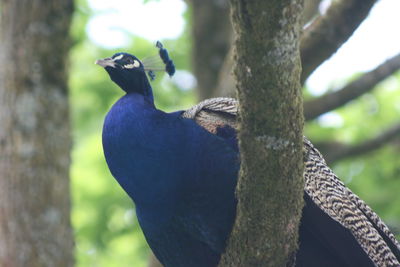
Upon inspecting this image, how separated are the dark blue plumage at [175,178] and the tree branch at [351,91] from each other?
2.24m

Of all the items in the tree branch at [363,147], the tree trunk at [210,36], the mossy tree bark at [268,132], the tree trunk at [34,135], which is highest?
the tree trunk at [210,36]

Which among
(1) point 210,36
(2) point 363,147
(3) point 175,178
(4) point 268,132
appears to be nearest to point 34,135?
(3) point 175,178

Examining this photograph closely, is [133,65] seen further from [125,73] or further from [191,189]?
[191,189]

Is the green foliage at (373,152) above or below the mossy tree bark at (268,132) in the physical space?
above

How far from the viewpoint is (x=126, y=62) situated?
4570 millimetres

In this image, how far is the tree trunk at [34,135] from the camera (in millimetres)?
4828

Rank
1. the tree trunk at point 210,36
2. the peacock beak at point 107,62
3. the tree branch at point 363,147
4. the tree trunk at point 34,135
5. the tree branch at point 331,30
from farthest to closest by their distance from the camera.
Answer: the tree trunk at point 210,36 → the tree branch at point 363,147 → the tree branch at point 331,30 → the tree trunk at point 34,135 → the peacock beak at point 107,62

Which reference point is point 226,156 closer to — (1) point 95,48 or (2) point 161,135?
(2) point 161,135

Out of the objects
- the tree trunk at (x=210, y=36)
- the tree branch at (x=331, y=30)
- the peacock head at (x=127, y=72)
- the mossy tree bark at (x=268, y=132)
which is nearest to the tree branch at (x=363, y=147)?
the tree trunk at (x=210, y=36)

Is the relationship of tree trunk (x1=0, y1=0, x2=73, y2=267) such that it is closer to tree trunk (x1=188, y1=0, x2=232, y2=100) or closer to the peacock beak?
the peacock beak

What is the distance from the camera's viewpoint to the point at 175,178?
3.75 metres

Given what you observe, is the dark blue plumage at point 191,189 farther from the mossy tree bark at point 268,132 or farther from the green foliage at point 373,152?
the green foliage at point 373,152

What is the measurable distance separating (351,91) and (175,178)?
268cm

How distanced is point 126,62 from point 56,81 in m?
0.92
